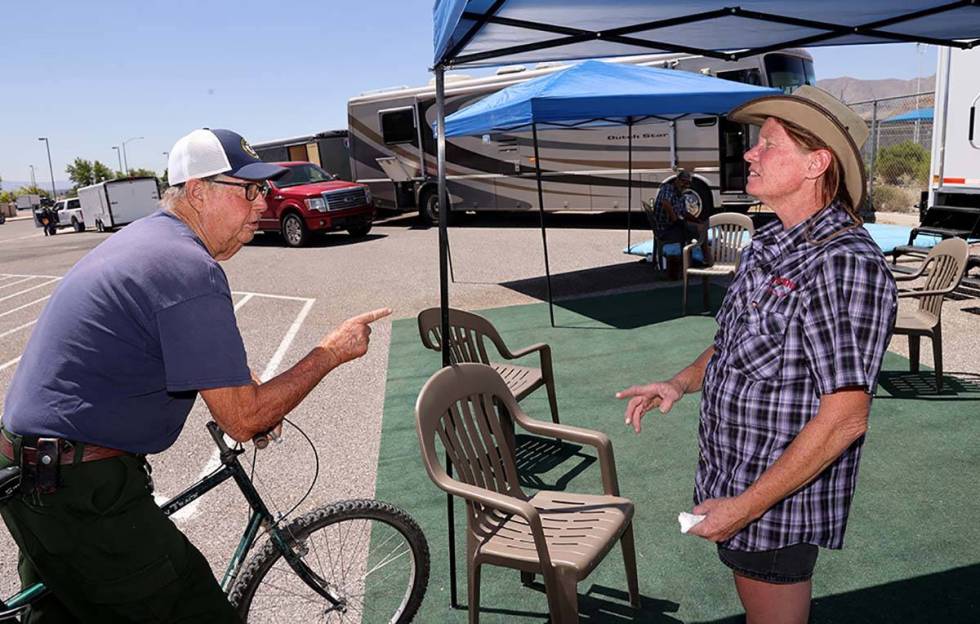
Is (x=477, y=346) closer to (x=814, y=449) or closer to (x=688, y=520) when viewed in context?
(x=688, y=520)

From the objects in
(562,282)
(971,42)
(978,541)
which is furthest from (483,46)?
(562,282)

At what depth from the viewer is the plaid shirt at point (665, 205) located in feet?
31.0

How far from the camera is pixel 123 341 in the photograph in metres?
1.73

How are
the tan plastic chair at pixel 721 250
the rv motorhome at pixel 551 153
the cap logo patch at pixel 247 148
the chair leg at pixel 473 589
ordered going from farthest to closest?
the rv motorhome at pixel 551 153
the tan plastic chair at pixel 721 250
the chair leg at pixel 473 589
the cap logo patch at pixel 247 148

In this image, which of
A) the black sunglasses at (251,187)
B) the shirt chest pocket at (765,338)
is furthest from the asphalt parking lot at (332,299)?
the shirt chest pocket at (765,338)

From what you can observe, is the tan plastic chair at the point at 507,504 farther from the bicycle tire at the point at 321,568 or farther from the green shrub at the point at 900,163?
the green shrub at the point at 900,163

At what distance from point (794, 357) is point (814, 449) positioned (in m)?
0.21

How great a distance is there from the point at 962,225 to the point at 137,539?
9.67 metres

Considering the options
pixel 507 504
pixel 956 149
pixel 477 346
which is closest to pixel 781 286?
pixel 507 504

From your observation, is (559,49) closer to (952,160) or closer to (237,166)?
(237,166)

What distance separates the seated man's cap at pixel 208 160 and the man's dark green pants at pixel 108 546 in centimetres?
80

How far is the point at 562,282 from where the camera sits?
10.4 m

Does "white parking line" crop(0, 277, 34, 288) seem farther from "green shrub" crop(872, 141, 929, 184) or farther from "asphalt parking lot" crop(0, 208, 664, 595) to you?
"green shrub" crop(872, 141, 929, 184)

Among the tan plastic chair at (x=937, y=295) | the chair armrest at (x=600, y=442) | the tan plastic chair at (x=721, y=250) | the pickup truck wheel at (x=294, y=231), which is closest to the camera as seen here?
the chair armrest at (x=600, y=442)
